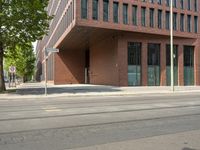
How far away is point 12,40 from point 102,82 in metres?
24.8

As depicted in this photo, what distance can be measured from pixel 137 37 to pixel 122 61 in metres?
4.22

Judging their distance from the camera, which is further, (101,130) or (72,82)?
(72,82)

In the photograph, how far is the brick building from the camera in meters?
41.2

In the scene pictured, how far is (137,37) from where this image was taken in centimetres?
4544

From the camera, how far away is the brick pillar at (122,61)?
144 feet

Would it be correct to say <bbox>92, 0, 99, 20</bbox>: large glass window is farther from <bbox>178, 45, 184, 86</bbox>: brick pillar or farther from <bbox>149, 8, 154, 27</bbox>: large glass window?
<bbox>178, 45, 184, 86</bbox>: brick pillar

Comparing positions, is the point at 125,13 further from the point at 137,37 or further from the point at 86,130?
the point at 86,130

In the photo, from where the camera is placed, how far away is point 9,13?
27.2m

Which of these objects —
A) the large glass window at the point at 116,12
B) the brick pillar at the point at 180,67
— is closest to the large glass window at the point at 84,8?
the large glass window at the point at 116,12

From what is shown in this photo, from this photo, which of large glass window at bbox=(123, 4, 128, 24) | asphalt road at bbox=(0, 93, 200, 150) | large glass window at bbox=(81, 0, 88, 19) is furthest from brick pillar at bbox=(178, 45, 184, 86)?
asphalt road at bbox=(0, 93, 200, 150)

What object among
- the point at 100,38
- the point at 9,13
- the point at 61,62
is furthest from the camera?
the point at 61,62

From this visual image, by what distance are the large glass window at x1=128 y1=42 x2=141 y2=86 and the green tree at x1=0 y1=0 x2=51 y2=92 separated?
17.6 meters

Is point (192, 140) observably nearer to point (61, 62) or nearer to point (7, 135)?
point (7, 135)

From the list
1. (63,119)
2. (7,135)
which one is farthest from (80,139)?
(63,119)
